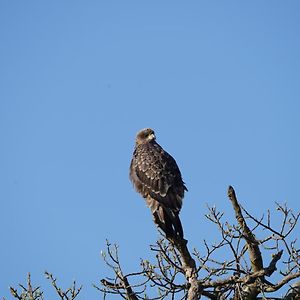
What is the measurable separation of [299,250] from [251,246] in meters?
0.56

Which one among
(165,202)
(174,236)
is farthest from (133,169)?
(174,236)

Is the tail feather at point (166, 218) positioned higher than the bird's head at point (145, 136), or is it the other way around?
the bird's head at point (145, 136)

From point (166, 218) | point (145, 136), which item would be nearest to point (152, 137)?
point (145, 136)

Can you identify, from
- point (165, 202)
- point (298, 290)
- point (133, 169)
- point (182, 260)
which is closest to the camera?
point (298, 290)

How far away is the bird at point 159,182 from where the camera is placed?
896 cm

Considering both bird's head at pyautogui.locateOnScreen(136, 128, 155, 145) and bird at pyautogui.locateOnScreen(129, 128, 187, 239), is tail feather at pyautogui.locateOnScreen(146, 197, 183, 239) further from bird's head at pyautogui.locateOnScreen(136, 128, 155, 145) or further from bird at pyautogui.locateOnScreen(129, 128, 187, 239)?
bird's head at pyautogui.locateOnScreen(136, 128, 155, 145)

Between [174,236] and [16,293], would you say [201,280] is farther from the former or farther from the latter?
[16,293]

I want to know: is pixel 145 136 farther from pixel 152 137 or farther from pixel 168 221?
pixel 168 221

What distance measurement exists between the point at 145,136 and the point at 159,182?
186 centimetres

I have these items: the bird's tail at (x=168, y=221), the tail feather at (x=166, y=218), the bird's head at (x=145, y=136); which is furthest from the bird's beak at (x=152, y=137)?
the bird's tail at (x=168, y=221)

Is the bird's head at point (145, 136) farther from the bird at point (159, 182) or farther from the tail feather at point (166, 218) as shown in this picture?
the tail feather at point (166, 218)

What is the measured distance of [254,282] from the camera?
7.16 m

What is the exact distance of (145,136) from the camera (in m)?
11.4

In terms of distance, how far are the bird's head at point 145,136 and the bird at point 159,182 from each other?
0.16 ft
